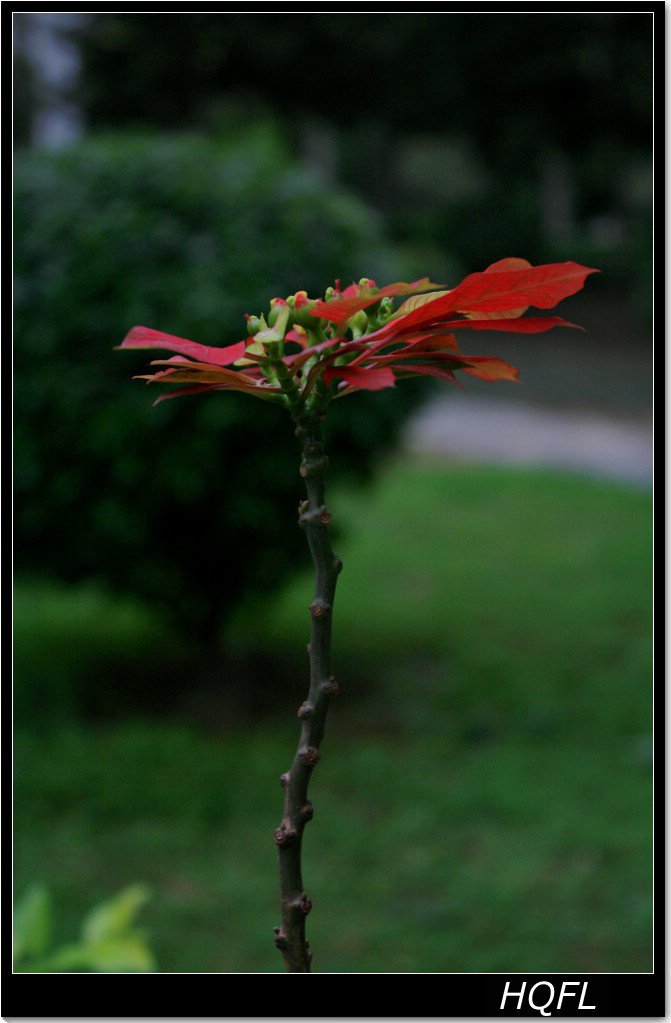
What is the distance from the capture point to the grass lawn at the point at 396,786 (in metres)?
2.89

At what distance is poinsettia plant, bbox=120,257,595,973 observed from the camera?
0.51 meters

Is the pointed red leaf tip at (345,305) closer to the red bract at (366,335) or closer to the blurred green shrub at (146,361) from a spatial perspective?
the red bract at (366,335)

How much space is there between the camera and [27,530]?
358 cm

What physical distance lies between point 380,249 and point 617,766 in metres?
2.00

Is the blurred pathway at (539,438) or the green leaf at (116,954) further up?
the blurred pathway at (539,438)

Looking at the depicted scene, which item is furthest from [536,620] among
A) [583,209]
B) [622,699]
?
[583,209]

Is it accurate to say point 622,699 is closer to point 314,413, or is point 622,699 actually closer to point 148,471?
point 148,471

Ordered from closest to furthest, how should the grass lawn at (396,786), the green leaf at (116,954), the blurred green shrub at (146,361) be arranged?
the green leaf at (116,954) < the grass lawn at (396,786) < the blurred green shrub at (146,361)

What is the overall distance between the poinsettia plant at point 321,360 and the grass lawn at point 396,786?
A: 2.33m

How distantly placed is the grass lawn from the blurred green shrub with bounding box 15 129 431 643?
626 mm

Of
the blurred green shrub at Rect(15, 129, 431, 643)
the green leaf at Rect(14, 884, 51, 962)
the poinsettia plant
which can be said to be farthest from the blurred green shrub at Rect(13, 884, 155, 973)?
the blurred green shrub at Rect(15, 129, 431, 643)

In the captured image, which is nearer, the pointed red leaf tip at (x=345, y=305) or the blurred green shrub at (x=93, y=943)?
the pointed red leaf tip at (x=345, y=305)

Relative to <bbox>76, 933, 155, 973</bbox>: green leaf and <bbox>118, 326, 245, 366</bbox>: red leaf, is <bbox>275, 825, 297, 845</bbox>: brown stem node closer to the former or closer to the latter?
<bbox>118, 326, 245, 366</bbox>: red leaf

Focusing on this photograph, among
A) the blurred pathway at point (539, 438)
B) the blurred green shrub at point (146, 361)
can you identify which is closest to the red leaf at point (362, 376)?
the blurred green shrub at point (146, 361)
